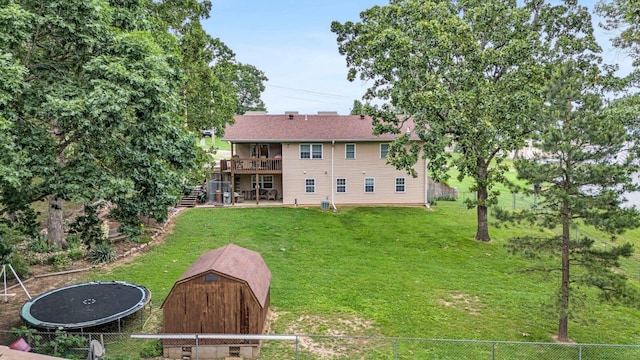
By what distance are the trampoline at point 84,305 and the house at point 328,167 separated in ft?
51.7

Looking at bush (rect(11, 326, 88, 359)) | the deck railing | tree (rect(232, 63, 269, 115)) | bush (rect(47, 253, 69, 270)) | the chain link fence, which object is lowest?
the chain link fence

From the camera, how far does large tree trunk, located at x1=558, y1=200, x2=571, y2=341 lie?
1034 cm

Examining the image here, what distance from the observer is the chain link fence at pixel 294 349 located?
9.43 metres

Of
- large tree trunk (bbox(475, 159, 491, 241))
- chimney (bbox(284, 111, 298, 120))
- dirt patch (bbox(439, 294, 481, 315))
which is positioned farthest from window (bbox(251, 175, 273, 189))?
dirt patch (bbox(439, 294, 481, 315))

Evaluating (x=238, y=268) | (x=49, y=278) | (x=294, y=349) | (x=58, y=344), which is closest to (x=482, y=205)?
(x=294, y=349)

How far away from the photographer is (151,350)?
9.83m

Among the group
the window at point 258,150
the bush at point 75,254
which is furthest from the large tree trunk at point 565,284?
the window at point 258,150

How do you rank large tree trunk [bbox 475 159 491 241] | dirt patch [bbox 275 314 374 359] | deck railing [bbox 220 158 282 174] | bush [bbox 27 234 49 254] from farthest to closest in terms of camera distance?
deck railing [bbox 220 158 282 174], large tree trunk [bbox 475 159 491 241], bush [bbox 27 234 49 254], dirt patch [bbox 275 314 374 359]

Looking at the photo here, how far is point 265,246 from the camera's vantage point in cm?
1911

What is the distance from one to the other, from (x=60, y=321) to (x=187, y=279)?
3.71m

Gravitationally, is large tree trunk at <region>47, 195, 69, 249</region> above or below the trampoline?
above

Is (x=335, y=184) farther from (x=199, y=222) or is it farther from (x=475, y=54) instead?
(x=475, y=54)

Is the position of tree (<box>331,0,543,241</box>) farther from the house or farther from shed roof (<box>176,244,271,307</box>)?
shed roof (<box>176,244,271,307</box>)

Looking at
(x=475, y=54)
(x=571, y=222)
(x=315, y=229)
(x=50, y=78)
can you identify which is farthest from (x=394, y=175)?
(x=50, y=78)
